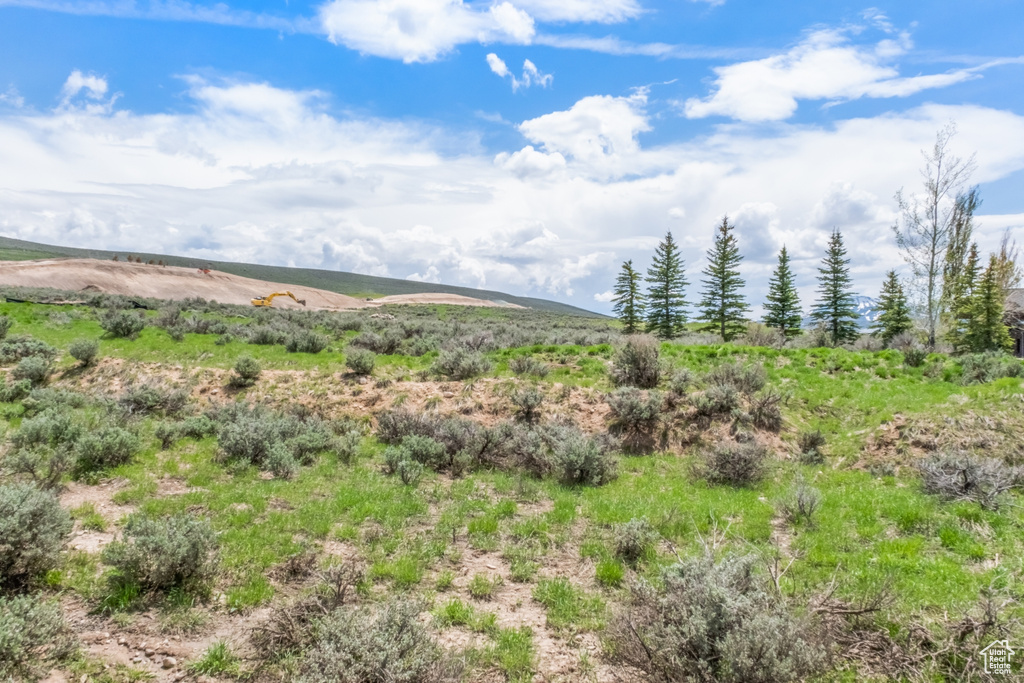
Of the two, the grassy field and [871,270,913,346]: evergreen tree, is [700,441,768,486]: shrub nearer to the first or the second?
the grassy field

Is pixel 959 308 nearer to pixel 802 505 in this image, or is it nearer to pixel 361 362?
pixel 802 505

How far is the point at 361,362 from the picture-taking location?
48.9ft

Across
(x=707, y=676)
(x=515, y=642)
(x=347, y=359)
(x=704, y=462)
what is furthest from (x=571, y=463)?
(x=347, y=359)

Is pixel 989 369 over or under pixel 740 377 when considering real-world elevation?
over

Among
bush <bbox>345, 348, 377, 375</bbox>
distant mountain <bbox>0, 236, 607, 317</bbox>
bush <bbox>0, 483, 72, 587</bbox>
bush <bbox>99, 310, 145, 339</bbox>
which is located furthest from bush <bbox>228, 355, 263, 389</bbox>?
distant mountain <bbox>0, 236, 607, 317</bbox>

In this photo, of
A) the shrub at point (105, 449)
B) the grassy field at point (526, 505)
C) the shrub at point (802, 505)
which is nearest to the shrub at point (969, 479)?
the grassy field at point (526, 505)

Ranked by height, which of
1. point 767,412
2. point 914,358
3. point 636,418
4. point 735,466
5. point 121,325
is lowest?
point 735,466

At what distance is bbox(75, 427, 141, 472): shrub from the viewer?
8.74 meters

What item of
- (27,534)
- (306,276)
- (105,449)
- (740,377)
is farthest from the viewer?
(306,276)

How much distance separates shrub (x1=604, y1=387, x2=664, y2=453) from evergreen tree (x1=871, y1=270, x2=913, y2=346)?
33.0 m

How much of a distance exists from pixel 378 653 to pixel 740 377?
11882mm

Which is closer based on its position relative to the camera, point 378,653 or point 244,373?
point 378,653

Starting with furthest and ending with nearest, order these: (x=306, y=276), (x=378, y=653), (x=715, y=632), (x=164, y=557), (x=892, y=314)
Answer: (x=306, y=276) → (x=892, y=314) → (x=164, y=557) → (x=715, y=632) → (x=378, y=653)

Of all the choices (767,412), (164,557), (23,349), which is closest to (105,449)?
(164,557)
